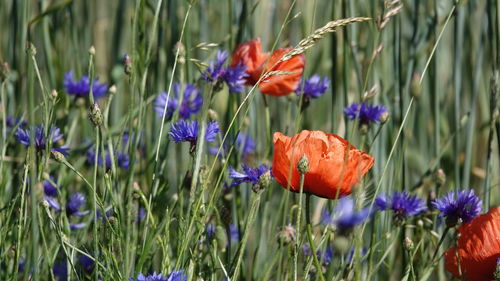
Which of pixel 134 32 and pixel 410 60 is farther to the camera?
pixel 410 60

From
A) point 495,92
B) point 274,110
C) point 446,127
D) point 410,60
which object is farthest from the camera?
point 274,110

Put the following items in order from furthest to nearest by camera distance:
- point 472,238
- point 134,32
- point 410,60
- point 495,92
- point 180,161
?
point 180,161 < point 410,60 < point 495,92 < point 134,32 < point 472,238

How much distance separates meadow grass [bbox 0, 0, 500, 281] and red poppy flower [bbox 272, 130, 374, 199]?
0.07ft

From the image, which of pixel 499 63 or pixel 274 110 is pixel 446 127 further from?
pixel 499 63

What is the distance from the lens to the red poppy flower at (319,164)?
0.86 meters

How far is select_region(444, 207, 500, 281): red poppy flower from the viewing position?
91 cm

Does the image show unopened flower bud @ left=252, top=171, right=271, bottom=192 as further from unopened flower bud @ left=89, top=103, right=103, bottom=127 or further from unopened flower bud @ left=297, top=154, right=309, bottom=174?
unopened flower bud @ left=89, top=103, right=103, bottom=127

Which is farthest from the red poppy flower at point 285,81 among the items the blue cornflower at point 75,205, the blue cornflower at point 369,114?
the blue cornflower at point 75,205

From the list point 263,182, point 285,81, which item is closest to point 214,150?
point 285,81

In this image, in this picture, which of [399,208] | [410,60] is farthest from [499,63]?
[399,208]

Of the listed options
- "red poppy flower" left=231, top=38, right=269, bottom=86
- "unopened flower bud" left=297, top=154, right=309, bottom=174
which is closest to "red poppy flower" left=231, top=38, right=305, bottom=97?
"red poppy flower" left=231, top=38, right=269, bottom=86

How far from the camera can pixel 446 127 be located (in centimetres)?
176

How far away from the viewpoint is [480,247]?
0.91m

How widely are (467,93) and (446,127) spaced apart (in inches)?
10.7
